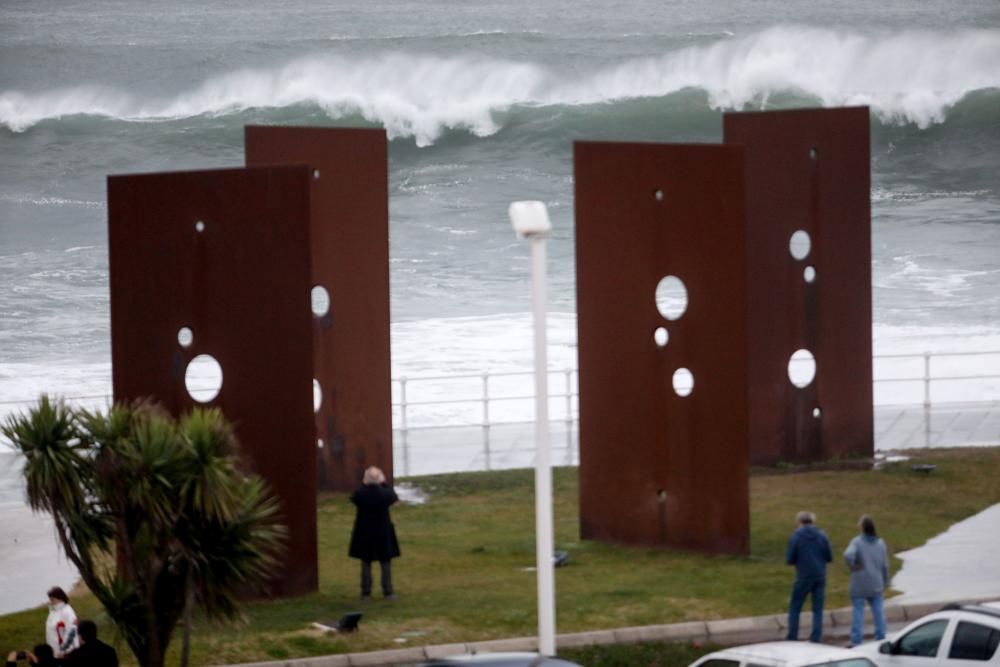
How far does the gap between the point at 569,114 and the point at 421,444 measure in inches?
1280

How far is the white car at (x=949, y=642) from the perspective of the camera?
11.8m

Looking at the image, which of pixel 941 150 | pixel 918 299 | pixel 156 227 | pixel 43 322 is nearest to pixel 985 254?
pixel 918 299

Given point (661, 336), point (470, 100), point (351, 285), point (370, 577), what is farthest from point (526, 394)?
point (470, 100)

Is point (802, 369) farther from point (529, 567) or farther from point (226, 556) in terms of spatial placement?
point (226, 556)

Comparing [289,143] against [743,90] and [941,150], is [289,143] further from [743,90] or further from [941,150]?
[743,90]

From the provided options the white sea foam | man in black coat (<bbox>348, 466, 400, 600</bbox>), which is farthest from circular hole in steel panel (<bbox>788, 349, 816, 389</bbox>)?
the white sea foam

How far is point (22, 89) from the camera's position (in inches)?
2292

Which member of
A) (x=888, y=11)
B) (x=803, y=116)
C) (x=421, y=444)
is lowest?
(x=421, y=444)

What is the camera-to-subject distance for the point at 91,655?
12180 mm

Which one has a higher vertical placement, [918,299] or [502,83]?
[502,83]

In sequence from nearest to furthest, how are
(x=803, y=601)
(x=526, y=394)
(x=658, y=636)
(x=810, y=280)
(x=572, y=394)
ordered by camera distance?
(x=803, y=601), (x=658, y=636), (x=810, y=280), (x=572, y=394), (x=526, y=394)

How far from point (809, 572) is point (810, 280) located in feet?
25.9

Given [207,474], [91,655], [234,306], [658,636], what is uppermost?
[234,306]

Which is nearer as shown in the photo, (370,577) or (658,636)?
(658,636)
